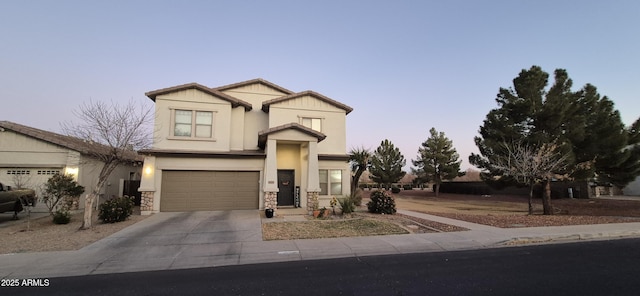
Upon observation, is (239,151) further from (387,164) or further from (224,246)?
(387,164)

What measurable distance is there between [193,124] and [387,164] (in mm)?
25075

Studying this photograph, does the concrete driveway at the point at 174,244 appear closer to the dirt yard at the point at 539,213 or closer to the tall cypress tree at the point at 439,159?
the dirt yard at the point at 539,213

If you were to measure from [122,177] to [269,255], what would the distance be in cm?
1800

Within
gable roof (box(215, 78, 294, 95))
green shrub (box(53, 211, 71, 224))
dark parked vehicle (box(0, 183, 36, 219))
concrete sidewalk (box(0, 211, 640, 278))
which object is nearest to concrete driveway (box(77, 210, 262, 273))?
concrete sidewalk (box(0, 211, 640, 278))

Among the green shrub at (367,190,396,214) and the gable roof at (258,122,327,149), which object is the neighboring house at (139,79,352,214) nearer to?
the gable roof at (258,122,327,149)

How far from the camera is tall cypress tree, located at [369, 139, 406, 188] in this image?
36.2 meters

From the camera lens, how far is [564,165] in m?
15.6

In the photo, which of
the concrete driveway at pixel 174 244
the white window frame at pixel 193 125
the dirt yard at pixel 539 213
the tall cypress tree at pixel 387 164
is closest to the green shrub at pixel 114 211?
the concrete driveway at pixel 174 244

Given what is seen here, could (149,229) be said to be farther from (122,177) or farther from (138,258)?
(122,177)

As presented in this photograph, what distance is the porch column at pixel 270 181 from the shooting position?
48.8 ft

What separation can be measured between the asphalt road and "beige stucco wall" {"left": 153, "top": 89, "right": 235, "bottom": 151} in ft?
35.9

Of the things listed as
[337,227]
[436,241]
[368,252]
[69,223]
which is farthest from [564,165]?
[69,223]

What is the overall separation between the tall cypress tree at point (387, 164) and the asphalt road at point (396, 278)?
28.8m

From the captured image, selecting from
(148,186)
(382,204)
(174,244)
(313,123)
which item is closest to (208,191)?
(148,186)
